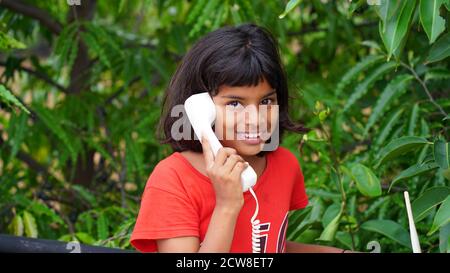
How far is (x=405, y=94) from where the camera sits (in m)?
2.63

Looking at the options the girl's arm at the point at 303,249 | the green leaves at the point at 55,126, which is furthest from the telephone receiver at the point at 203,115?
the green leaves at the point at 55,126

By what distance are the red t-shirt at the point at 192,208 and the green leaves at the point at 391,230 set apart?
18.1 inches

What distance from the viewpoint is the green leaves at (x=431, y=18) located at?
152 cm

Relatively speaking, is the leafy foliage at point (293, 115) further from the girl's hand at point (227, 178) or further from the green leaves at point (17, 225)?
the girl's hand at point (227, 178)

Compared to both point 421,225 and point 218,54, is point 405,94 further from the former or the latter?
point 218,54

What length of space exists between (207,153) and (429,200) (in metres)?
0.49

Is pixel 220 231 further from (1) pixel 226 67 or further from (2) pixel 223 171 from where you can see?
(1) pixel 226 67

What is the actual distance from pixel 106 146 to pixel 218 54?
1.62 metres

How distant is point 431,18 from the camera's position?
153cm

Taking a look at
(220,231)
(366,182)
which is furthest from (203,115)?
(366,182)

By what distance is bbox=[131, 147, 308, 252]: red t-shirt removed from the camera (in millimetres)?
1419

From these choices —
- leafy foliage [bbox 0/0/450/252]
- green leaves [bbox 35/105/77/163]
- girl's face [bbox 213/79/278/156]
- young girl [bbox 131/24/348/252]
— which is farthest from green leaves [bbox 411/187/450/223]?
green leaves [bbox 35/105/77/163]
